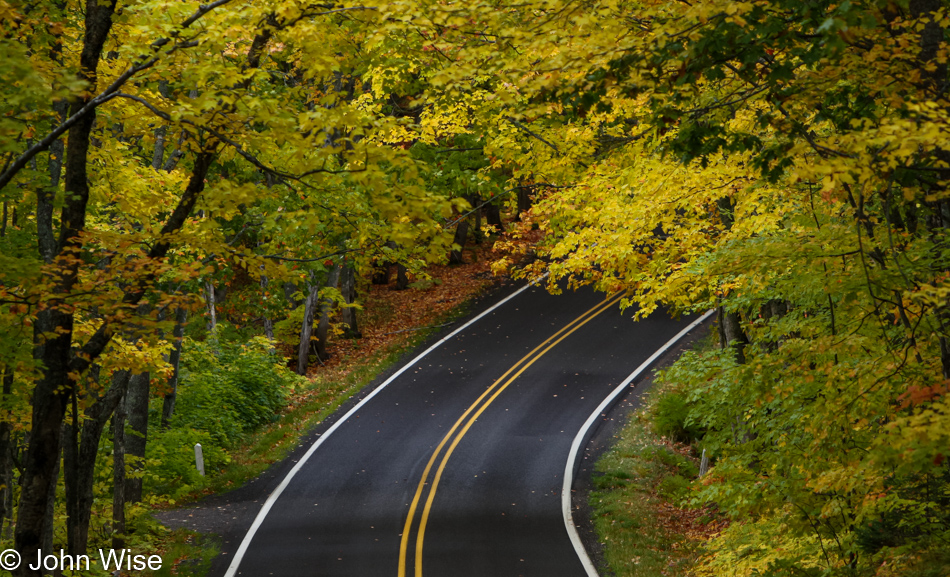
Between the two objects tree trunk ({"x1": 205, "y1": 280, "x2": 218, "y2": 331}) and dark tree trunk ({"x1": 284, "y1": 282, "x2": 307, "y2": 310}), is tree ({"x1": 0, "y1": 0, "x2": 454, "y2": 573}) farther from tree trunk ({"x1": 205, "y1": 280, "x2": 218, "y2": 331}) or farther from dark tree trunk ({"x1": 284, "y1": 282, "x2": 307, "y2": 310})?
dark tree trunk ({"x1": 284, "y1": 282, "x2": 307, "y2": 310})

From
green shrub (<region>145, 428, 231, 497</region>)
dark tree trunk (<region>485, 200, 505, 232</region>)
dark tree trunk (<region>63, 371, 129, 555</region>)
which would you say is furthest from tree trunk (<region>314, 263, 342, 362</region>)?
dark tree trunk (<region>63, 371, 129, 555</region>)

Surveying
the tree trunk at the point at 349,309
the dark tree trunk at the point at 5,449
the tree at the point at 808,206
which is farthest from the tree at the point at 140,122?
the tree trunk at the point at 349,309

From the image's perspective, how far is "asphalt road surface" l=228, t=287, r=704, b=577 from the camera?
1244 centimetres

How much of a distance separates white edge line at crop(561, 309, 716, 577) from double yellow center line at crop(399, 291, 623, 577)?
2.76 metres

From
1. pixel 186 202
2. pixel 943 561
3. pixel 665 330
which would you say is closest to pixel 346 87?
pixel 665 330

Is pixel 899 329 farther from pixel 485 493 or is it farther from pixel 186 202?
pixel 485 493

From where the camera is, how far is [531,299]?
93.1 ft

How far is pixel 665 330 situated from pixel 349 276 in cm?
1140

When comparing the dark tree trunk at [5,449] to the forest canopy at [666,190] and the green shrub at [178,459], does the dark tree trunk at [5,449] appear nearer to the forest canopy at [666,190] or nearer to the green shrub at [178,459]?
the forest canopy at [666,190]

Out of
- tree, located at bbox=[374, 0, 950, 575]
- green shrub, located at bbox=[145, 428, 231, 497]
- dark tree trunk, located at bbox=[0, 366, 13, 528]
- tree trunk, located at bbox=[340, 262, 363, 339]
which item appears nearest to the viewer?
tree, located at bbox=[374, 0, 950, 575]

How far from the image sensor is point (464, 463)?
16.6 meters

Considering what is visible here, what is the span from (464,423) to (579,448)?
10.5ft

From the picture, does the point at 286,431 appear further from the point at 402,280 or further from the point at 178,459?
the point at 402,280

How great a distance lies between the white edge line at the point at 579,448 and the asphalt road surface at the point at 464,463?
144mm
